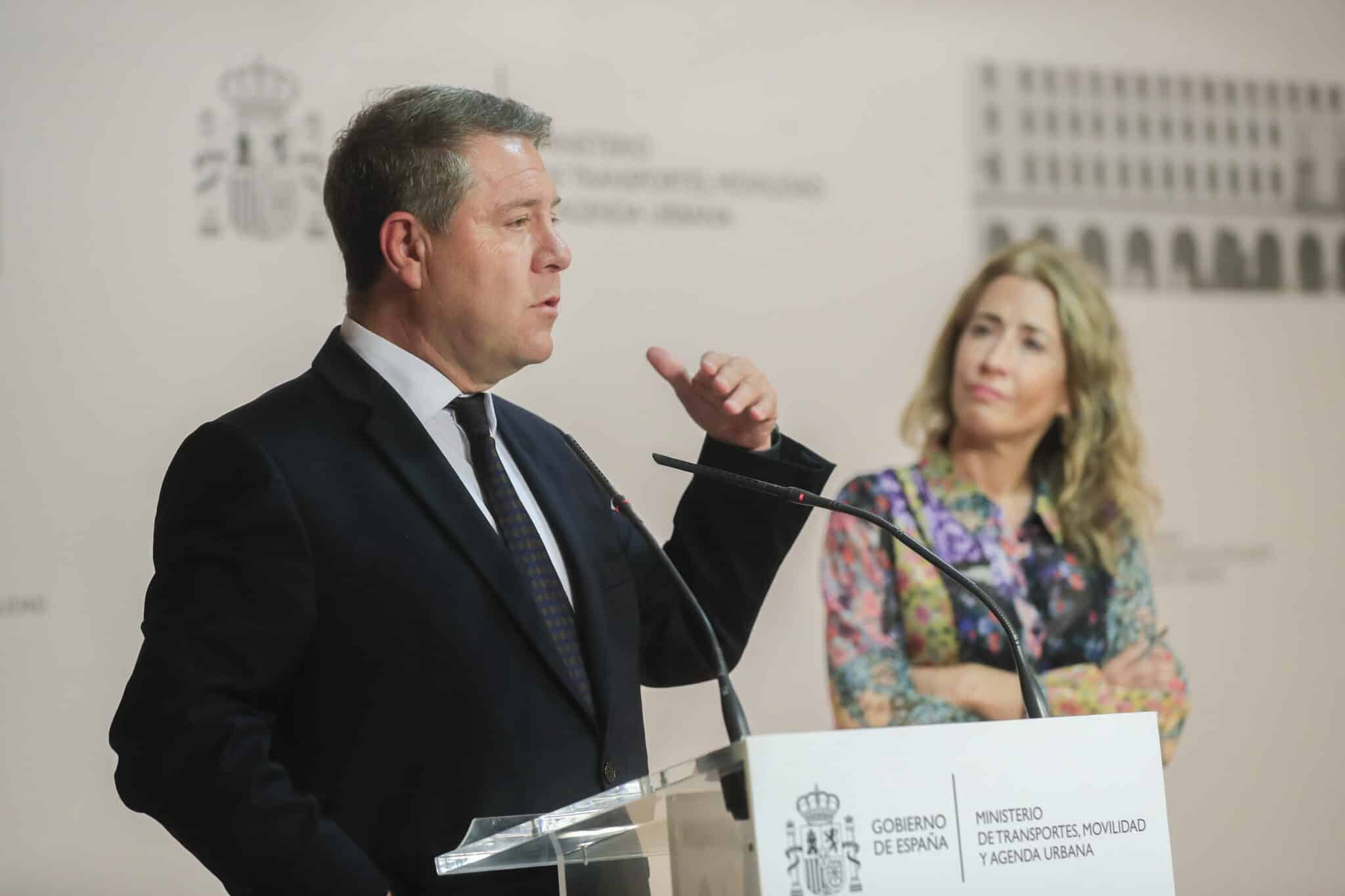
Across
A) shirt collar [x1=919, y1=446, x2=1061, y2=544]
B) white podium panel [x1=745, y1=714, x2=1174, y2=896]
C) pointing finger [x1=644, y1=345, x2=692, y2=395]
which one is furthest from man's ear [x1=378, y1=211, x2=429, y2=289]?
shirt collar [x1=919, y1=446, x2=1061, y2=544]

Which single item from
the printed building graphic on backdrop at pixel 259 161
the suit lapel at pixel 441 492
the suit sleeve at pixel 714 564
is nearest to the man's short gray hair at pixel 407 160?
the suit lapel at pixel 441 492

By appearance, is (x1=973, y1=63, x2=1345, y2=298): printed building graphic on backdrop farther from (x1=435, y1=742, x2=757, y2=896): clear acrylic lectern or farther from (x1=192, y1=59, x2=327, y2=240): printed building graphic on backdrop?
(x1=435, y1=742, x2=757, y2=896): clear acrylic lectern

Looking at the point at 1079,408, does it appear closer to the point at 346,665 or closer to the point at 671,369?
the point at 671,369

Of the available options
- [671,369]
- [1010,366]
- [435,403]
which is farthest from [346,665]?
[1010,366]

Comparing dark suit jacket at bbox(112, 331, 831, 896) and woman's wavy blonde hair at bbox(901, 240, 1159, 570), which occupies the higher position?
woman's wavy blonde hair at bbox(901, 240, 1159, 570)

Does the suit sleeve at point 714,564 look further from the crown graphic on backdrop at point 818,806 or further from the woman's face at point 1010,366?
the woman's face at point 1010,366

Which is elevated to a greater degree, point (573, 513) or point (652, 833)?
point (573, 513)

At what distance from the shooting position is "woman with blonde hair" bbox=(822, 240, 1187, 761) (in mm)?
3195

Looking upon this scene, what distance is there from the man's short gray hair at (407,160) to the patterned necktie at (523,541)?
0.27 m

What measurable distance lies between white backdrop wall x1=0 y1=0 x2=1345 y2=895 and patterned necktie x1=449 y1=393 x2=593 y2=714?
1.55 meters

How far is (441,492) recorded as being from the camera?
1.86 m

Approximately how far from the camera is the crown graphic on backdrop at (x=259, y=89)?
340 centimetres

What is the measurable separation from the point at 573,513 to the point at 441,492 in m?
0.26

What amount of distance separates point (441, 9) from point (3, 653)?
70.5 inches
